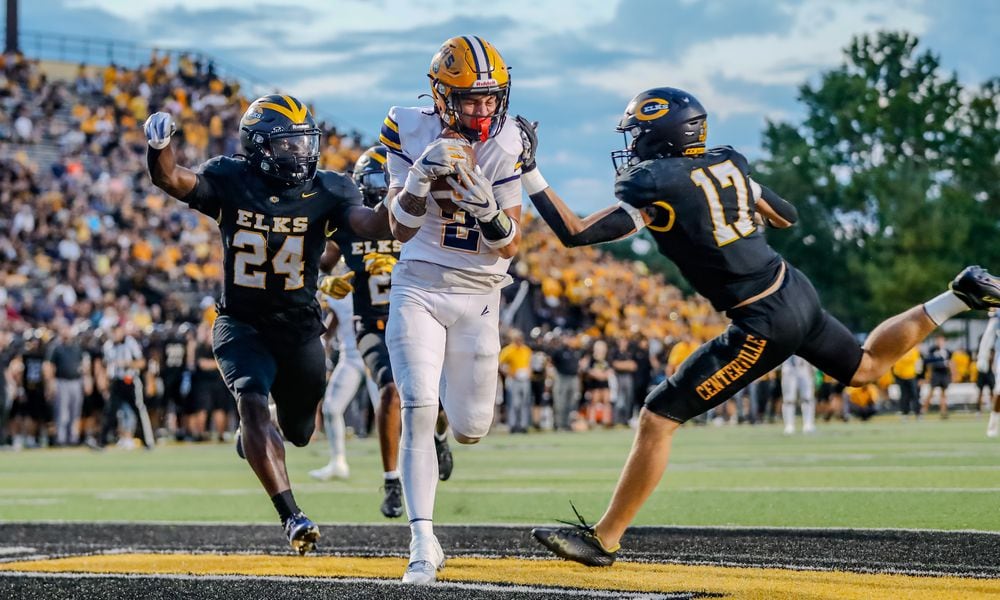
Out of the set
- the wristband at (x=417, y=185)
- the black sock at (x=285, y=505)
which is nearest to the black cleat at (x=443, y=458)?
the black sock at (x=285, y=505)

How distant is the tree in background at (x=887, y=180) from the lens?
44.2 metres

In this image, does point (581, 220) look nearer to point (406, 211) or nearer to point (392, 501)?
point (406, 211)

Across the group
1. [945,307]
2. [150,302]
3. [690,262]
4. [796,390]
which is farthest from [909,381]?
[690,262]

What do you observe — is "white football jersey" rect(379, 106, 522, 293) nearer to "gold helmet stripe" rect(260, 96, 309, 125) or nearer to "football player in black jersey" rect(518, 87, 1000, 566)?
"football player in black jersey" rect(518, 87, 1000, 566)

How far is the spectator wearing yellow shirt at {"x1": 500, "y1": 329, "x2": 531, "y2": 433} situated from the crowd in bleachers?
36 millimetres

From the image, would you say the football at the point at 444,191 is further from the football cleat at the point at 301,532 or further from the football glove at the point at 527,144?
the football cleat at the point at 301,532

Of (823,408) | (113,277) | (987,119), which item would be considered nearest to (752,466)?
(113,277)

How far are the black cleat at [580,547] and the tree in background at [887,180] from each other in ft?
126

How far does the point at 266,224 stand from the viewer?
611cm

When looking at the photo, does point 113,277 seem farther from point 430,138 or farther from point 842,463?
point 430,138

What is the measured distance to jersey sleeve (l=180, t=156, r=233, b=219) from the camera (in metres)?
6.04

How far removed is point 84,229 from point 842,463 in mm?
15500

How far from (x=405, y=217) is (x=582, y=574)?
1.59 meters

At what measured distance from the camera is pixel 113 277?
2241 centimetres
